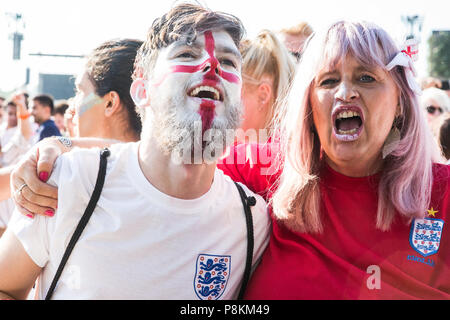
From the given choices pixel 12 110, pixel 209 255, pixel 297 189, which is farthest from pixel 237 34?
pixel 12 110

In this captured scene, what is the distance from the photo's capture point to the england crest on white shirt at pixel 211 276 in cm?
203

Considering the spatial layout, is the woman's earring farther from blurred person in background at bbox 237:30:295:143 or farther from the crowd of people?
blurred person in background at bbox 237:30:295:143

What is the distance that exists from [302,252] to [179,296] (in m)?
0.60

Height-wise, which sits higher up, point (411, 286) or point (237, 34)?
point (237, 34)

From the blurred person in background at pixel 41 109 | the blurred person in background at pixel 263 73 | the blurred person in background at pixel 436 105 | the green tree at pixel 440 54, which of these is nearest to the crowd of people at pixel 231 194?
the blurred person in background at pixel 263 73

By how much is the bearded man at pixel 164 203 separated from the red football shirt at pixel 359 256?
162 millimetres

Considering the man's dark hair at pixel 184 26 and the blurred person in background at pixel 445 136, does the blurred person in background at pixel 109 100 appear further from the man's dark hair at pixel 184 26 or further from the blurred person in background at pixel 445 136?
the blurred person in background at pixel 445 136

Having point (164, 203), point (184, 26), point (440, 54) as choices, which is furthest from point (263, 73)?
point (440, 54)

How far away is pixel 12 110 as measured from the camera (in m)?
8.65

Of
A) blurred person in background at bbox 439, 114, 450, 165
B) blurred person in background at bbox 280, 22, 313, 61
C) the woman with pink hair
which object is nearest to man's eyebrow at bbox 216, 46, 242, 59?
the woman with pink hair

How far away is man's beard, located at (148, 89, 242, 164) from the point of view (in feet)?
6.77

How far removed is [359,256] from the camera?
211 centimetres

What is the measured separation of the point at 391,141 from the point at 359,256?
656 millimetres

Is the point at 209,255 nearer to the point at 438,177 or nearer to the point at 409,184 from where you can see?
the point at 409,184
